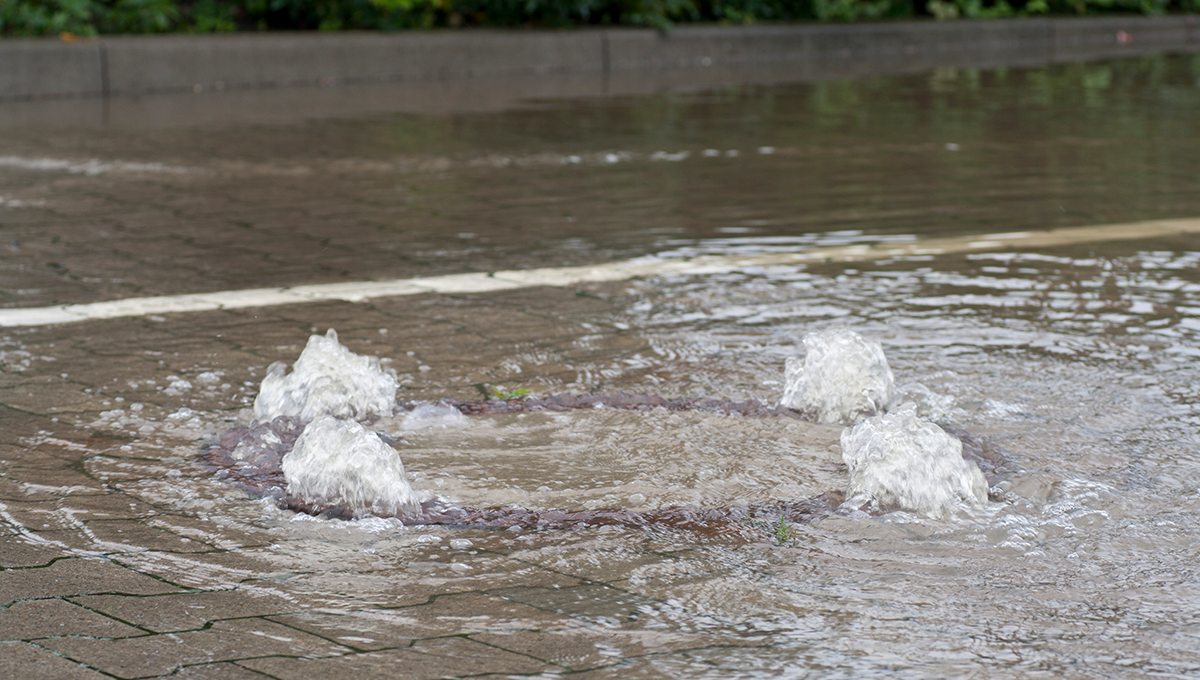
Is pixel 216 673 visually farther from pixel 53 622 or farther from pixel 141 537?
pixel 141 537

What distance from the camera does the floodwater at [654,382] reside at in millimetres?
2656

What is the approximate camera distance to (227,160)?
9375mm

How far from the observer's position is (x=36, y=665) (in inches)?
94.8

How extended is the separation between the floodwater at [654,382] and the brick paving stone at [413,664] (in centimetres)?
6

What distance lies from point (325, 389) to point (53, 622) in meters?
1.43

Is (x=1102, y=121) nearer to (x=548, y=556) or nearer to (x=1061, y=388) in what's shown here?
(x=1061, y=388)

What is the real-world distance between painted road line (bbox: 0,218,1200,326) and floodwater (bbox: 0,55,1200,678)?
13 cm

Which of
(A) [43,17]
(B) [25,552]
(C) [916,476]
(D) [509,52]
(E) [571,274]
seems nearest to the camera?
(B) [25,552]

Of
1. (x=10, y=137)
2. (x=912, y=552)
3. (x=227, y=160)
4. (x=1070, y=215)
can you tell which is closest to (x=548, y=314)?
(x=912, y=552)

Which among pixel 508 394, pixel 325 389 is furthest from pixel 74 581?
pixel 508 394

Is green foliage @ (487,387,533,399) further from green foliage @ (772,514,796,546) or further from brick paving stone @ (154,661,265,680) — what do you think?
brick paving stone @ (154,661,265,680)

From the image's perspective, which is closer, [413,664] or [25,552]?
[413,664]

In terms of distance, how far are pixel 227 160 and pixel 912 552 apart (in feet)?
23.8

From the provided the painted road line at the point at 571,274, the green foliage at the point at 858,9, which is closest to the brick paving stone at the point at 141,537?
the painted road line at the point at 571,274
